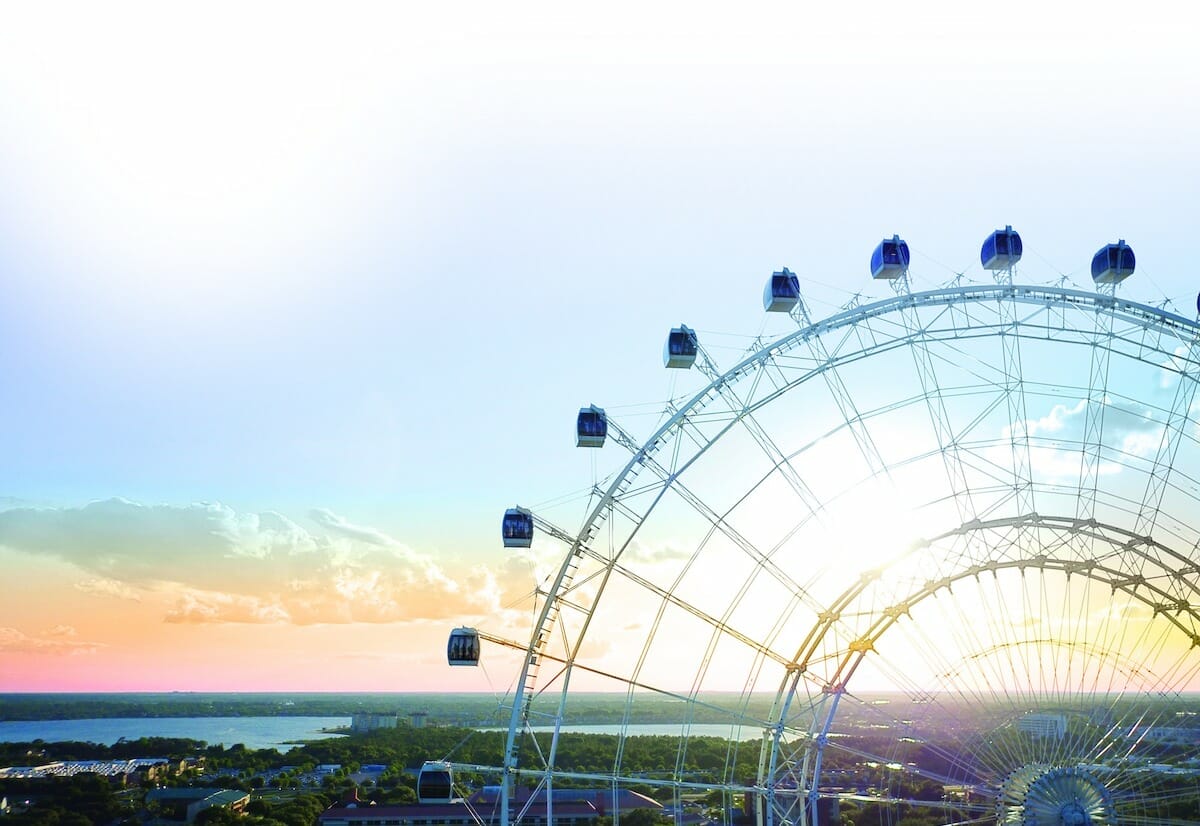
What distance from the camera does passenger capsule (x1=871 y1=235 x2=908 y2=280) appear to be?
111 feet

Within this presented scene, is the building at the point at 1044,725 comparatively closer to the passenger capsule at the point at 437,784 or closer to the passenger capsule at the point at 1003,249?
the passenger capsule at the point at 1003,249

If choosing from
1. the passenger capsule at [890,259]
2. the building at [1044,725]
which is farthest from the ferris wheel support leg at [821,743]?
the passenger capsule at [890,259]

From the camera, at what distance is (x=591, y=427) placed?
34.8 meters

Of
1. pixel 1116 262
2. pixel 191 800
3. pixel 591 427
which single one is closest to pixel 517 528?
pixel 591 427

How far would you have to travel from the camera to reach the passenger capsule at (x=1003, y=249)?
33.9 metres

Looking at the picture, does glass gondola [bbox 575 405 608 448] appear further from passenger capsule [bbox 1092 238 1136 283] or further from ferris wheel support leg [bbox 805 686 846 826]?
passenger capsule [bbox 1092 238 1136 283]

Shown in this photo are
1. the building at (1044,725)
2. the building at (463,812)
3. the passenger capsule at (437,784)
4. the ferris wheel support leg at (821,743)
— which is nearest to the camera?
the passenger capsule at (437,784)

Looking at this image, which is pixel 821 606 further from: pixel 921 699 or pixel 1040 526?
pixel 1040 526

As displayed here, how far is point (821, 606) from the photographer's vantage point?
117ft

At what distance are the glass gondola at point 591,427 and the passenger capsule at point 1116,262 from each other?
18.1 meters

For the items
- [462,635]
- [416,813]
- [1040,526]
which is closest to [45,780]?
[416,813]

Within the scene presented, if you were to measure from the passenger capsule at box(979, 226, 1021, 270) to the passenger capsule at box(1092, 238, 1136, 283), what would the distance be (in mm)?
2807

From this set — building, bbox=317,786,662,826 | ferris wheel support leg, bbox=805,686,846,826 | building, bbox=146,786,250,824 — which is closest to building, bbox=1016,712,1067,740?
ferris wheel support leg, bbox=805,686,846,826

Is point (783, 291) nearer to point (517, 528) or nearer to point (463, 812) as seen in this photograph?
point (517, 528)
